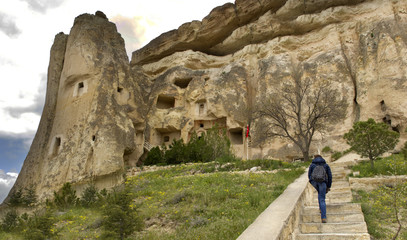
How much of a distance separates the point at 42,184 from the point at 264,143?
1427 centimetres

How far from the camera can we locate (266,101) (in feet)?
73.9

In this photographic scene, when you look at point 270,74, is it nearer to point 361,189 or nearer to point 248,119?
point 248,119

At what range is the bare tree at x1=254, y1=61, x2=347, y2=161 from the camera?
19000 millimetres

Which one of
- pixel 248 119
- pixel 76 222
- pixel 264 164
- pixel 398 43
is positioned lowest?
pixel 76 222

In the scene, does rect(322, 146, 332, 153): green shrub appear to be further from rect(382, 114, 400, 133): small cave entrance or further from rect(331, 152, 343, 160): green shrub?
rect(382, 114, 400, 133): small cave entrance

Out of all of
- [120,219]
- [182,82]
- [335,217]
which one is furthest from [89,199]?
[182,82]

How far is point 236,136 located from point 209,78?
18.8ft

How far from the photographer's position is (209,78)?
1055 inches

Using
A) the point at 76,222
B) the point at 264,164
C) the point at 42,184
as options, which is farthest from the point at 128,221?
the point at 42,184

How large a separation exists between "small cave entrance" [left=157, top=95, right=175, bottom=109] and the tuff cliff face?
0.33 feet

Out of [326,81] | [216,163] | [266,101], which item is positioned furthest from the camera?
[266,101]

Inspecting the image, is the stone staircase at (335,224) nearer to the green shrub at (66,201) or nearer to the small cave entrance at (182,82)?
the green shrub at (66,201)

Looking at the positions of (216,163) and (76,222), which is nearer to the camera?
(76,222)

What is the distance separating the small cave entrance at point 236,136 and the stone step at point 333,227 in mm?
19802
